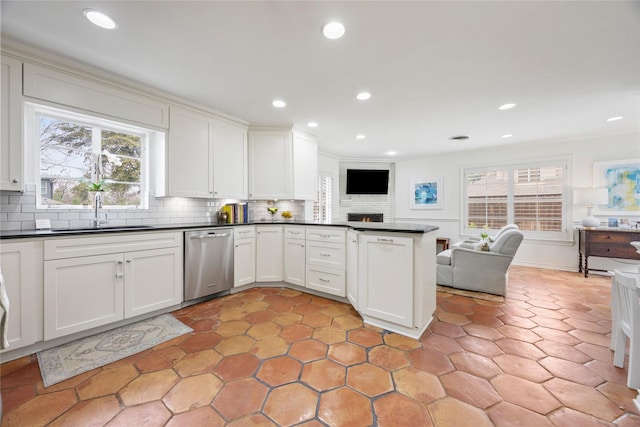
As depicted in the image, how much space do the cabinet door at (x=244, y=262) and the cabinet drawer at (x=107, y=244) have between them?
2.46 feet

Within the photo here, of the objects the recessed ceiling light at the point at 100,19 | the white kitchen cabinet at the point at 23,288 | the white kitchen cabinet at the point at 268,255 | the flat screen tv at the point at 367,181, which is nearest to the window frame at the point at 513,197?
the flat screen tv at the point at 367,181

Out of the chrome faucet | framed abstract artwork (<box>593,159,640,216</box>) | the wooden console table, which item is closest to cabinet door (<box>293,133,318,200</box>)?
the chrome faucet

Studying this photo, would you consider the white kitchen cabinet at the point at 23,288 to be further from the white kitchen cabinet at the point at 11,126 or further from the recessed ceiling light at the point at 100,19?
the recessed ceiling light at the point at 100,19

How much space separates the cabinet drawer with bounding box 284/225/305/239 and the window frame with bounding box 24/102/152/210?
1.73 metres

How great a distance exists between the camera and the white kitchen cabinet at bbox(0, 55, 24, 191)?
75.9 inches

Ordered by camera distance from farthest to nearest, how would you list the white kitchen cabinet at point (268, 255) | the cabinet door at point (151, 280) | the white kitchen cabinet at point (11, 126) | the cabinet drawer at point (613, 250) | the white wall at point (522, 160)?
the white wall at point (522, 160)
the cabinet drawer at point (613, 250)
the white kitchen cabinet at point (268, 255)
the cabinet door at point (151, 280)
the white kitchen cabinet at point (11, 126)

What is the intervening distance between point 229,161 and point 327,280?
2.16 m

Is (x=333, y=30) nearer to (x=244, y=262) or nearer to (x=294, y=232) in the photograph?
(x=294, y=232)

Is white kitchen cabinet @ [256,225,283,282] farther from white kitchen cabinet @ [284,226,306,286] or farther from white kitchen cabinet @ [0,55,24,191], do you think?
white kitchen cabinet @ [0,55,24,191]

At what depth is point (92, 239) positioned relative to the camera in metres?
2.13

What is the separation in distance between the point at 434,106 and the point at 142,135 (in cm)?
367

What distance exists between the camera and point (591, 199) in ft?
13.6

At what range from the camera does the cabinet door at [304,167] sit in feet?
13.1

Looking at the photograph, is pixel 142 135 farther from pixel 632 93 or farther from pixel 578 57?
pixel 632 93
